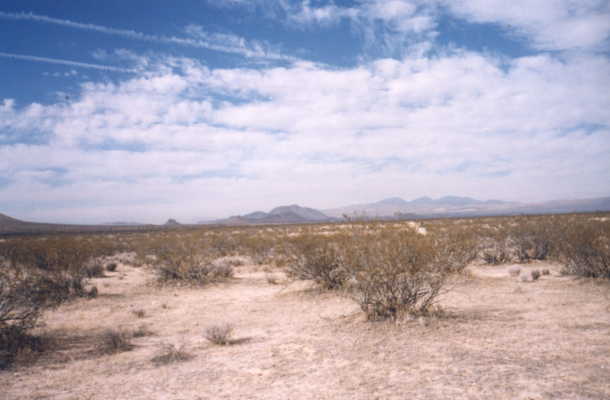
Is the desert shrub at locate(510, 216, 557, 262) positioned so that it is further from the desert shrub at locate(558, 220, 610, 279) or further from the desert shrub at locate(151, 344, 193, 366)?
the desert shrub at locate(151, 344, 193, 366)

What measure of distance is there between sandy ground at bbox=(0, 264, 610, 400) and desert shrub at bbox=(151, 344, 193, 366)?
0.52 ft

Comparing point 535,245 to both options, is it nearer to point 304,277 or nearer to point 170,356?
point 304,277

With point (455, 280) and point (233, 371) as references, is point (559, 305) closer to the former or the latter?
point (455, 280)

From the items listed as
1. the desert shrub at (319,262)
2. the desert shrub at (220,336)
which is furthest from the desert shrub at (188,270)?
the desert shrub at (220,336)

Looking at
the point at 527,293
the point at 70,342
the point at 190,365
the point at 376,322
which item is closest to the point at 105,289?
the point at 70,342

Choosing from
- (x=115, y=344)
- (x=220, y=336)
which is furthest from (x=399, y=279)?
(x=115, y=344)

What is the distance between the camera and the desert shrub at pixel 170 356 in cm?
549

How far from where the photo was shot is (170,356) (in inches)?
220

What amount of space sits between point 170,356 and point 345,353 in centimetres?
260

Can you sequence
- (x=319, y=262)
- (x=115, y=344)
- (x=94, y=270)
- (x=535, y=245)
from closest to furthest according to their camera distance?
(x=115, y=344)
(x=319, y=262)
(x=535, y=245)
(x=94, y=270)

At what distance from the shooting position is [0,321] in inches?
247

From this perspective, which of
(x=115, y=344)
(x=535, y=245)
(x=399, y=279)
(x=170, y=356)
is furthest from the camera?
(x=535, y=245)

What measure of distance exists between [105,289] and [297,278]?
6443 mm

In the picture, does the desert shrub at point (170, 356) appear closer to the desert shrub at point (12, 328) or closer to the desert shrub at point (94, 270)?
the desert shrub at point (12, 328)
